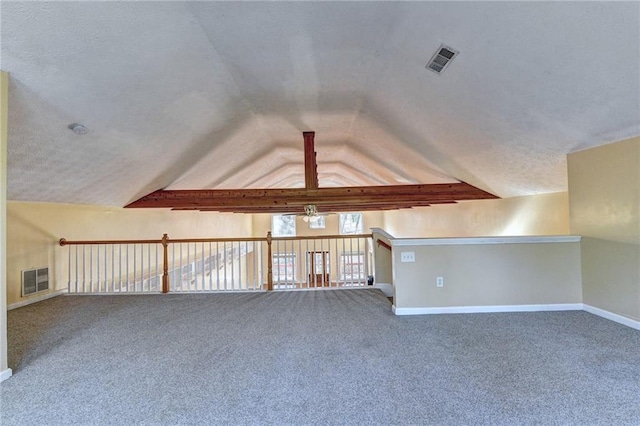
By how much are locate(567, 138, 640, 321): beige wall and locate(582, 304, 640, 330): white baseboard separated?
42 millimetres

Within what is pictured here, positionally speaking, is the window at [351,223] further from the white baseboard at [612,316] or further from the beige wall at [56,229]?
the white baseboard at [612,316]

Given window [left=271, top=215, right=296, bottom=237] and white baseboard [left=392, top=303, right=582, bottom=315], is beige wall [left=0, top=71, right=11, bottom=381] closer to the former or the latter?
white baseboard [left=392, top=303, right=582, bottom=315]

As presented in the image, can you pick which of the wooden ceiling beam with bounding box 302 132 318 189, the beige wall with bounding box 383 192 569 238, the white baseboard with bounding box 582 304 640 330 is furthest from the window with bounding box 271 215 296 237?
the white baseboard with bounding box 582 304 640 330

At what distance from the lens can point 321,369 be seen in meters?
2.42

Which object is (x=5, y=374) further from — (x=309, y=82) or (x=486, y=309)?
(x=486, y=309)

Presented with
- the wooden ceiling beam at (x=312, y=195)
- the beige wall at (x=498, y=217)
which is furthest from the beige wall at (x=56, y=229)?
the beige wall at (x=498, y=217)

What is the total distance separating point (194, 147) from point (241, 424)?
4.24m

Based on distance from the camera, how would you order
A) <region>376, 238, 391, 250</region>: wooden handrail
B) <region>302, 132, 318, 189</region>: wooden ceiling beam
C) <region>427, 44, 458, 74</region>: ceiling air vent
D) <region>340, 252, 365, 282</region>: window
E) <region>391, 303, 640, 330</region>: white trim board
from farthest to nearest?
<region>302, 132, 318, 189</region>: wooden ceiling beam → <region>340, 252, 365, 282</region>: window → <region>376, 238, 391, 250</region>: wooden handrail → <region>391, 303, 640, 330</region>: white trim board → <region>427, 44, 458, 74</region>: ceiling air vent

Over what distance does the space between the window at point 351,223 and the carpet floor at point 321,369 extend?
1191 cm

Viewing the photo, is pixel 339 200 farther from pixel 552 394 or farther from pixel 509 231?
pixel 552 394

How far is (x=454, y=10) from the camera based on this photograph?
7.73ft

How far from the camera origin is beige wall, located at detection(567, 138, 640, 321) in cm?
313

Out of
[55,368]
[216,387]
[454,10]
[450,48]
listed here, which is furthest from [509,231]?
[55,368]

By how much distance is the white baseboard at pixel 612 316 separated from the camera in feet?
10.4
